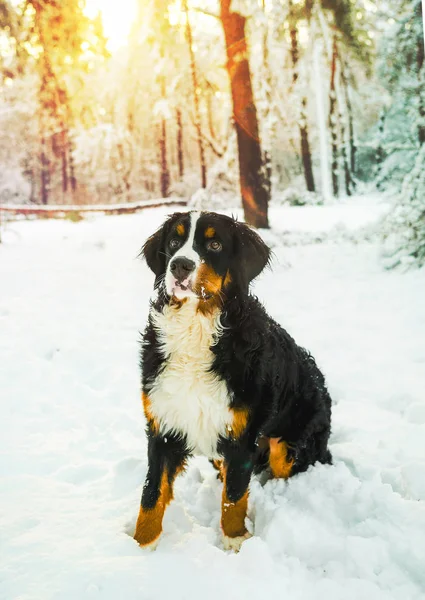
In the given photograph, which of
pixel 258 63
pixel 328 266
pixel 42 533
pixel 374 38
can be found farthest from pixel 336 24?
pixel 42 533

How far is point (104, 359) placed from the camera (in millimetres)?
3379

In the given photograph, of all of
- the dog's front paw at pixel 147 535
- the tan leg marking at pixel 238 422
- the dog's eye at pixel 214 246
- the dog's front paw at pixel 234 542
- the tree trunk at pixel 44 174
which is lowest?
the dog's front paw at pixel 234 542

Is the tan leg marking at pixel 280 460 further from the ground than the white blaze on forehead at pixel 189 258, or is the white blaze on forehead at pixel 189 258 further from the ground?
the white blaze on forehead at pixel 189 258

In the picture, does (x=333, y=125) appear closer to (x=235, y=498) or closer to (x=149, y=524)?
(x=235, y=498)

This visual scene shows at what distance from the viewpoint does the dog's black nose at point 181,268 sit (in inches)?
67.2

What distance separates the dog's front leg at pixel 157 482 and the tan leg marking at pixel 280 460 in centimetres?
45

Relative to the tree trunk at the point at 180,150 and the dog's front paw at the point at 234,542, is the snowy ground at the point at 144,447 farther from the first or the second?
the tree trunk at the point at 180,150

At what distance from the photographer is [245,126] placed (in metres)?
5.28

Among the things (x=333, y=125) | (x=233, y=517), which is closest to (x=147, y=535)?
(x=233, y=517)

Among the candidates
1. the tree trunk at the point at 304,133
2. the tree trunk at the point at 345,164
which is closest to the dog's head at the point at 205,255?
the tree trunk at the point at 345,164

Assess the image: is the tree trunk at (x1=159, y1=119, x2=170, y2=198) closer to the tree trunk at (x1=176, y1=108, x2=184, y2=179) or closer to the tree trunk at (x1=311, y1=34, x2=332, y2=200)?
the tree trunk at (x1=176, y1=108, x2=184, y2=179)

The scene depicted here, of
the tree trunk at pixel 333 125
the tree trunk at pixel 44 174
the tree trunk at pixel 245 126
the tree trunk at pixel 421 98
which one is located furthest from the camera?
the tree trunk at pixel 333 125

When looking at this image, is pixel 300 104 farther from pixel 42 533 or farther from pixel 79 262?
pixel 42 533

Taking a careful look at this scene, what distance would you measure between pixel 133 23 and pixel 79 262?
2.56 m
